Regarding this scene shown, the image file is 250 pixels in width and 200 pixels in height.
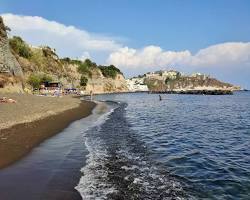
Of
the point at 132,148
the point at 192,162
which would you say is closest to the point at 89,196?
the point at 192,162

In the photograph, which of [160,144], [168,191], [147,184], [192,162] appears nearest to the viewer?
[168,191]

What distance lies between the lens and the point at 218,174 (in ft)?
50.6

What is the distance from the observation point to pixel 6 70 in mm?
72875

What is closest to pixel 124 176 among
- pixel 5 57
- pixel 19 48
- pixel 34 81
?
pixel 5 57

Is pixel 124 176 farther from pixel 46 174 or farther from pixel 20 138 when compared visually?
pixel 20 138

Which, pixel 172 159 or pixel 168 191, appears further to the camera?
pixel 172 159

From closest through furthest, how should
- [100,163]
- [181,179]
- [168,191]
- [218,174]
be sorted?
1. [168,191]
2. [181,179]
3. [218,174]
4. [100,163]

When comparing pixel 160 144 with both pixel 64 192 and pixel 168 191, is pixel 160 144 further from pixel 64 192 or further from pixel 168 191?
pixel 64 192

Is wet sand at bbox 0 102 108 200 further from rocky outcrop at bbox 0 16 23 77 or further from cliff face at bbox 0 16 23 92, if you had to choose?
rocky outcrop at bbox 0 16 23 77

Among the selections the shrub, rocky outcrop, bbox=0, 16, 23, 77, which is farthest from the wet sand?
the shrub

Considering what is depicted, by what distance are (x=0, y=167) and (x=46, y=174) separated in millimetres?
2246

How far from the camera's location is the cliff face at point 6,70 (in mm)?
71250

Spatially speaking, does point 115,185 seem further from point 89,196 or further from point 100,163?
point 100,163

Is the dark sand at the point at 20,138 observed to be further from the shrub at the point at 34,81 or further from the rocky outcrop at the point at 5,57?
the shrub at the point at 34,81
